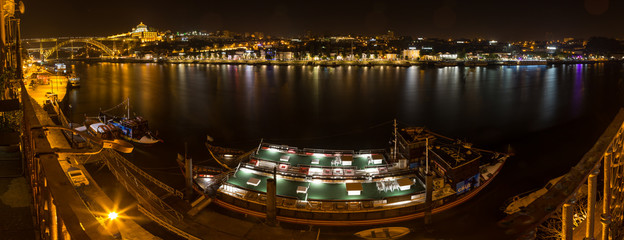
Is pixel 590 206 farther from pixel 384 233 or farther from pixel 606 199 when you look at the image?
pixel 384 233

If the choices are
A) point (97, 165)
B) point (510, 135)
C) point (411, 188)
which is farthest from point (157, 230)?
point (510, 135)

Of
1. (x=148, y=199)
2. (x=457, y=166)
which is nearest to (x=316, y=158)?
(x=457, y=166)

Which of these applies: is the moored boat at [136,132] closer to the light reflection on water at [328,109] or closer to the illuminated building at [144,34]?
the light reflection on water at [328,109]

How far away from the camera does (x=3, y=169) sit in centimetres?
226

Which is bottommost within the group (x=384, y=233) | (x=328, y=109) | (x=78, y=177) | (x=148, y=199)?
(x=384, y=233)

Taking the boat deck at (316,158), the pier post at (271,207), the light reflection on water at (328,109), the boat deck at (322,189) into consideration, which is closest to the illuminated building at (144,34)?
the light reflection on water at (328,109)

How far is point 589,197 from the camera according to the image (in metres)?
1.23

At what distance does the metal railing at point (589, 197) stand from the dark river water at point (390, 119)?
0.07 meters

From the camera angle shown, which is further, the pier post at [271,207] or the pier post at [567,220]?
the pier post at [271,207]

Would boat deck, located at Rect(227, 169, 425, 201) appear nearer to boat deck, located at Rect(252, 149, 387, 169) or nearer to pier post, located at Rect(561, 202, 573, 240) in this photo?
boat deck, located at Rect(252, 149, 387, 169)

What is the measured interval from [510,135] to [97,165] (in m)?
10.8

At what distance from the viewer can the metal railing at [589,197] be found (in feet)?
2.74

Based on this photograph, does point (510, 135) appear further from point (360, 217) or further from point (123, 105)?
point (123, 105)

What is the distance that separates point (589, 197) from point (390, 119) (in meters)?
13.5
